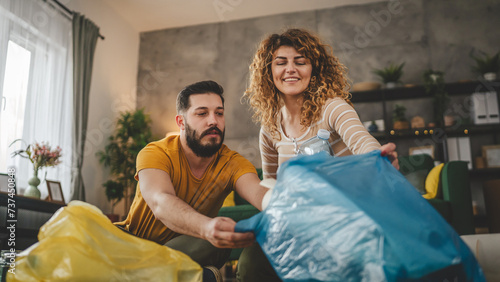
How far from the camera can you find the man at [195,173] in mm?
1269

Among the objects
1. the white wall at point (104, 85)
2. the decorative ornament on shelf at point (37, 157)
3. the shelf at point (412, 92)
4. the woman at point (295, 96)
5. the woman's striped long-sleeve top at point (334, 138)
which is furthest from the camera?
the white wall at point (104, 85)

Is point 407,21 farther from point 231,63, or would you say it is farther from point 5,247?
point 5,247

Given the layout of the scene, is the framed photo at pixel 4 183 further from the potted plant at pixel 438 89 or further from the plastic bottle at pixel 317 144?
the potted plant at pixel 438 89

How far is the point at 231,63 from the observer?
529 cm

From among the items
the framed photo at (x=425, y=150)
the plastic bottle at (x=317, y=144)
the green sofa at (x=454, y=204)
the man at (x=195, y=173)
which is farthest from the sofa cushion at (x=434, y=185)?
the man at (x=195, y=173)

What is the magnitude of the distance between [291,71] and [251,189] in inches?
20.1

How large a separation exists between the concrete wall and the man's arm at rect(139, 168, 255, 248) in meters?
3.62

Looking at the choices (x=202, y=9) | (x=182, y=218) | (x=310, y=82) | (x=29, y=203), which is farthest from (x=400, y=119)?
(x=182, y=218)

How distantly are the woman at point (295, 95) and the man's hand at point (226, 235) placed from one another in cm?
60

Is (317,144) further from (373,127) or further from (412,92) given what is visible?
(412,92)

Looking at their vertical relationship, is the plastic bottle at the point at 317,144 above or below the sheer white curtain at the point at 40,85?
below

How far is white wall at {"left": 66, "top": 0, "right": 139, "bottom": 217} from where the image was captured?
173 inches

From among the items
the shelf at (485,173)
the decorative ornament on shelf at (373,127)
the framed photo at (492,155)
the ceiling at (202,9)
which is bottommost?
the shelf at (485,173)

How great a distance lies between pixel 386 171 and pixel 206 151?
27.7 inches
